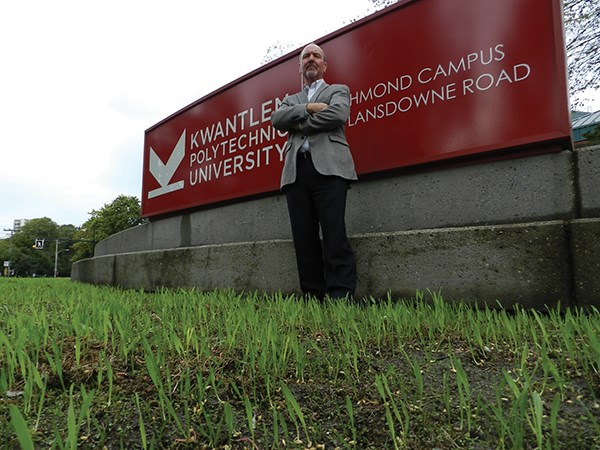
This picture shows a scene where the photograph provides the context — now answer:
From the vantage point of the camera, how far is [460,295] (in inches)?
113

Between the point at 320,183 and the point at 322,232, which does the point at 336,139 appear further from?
the point at 322,232

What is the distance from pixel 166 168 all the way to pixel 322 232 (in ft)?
12.6

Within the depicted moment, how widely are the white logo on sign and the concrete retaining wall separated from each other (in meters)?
2.03

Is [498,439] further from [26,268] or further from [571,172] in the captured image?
[26,268]

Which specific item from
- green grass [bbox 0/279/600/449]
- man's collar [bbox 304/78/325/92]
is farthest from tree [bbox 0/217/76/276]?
green grass [bbox 0/279/600/449]

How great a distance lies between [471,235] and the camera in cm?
288

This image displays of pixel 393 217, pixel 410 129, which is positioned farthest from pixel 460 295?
pixel 410 129

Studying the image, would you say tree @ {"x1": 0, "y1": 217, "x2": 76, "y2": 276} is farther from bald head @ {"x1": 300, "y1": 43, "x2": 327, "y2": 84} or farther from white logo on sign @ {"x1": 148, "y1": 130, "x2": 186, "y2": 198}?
bald head @ {"x1": 300, "y1": 43, "x2": 327, "y2": 84}

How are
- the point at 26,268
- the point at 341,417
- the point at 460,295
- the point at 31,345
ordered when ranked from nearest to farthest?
the point at 341,417, the point at 31,345, the point at 460,295, the point at 26,268

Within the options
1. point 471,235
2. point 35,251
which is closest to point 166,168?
point 471,235

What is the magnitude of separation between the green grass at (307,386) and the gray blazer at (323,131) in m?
1.43

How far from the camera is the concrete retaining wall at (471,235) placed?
256 cm

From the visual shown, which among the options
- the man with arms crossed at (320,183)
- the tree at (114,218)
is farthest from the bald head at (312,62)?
the tree at (114,218)

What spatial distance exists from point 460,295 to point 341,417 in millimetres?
1917
